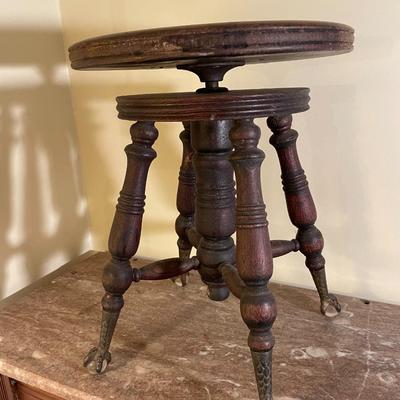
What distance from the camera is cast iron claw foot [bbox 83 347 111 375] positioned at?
0.74 meters

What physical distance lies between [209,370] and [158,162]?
0.53 m

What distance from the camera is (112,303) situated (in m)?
0.73

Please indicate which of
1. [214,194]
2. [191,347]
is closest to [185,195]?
[214,194]

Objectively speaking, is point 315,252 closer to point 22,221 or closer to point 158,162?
point 158,162

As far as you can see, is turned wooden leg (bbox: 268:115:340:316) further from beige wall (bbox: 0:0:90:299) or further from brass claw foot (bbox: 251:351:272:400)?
beige wall (bbox: 0:0:90:299)

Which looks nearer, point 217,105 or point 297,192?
point 217,105

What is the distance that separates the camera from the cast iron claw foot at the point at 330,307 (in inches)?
34.4

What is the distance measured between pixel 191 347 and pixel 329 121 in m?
0.49

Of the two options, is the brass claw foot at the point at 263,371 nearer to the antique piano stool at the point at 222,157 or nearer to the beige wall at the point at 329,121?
the antique piano stool at the point at 222,157

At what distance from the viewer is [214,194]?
74 centimetres

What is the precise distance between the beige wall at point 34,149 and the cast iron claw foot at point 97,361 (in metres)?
0.39

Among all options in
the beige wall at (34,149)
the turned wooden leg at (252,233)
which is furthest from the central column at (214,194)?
the beige wall at (34,149)

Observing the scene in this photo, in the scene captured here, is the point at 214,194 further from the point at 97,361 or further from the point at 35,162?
the point at 35,162

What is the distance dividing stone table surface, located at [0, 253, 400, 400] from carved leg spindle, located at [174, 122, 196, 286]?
126mm
